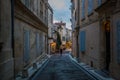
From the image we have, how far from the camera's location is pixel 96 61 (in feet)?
63.5

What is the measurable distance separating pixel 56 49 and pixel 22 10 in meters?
48.0

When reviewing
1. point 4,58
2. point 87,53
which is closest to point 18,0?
point 4,58

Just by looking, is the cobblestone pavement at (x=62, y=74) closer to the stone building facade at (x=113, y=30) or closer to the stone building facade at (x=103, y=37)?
the stone building facade at (x=103, y=37)

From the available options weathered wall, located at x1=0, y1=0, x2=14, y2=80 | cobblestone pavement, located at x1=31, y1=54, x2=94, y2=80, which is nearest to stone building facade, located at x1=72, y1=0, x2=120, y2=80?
cobblestone pavement, located at x1=31, y1=54, x2=94, y2=80

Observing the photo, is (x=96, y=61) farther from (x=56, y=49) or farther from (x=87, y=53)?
(x=56, y=49)

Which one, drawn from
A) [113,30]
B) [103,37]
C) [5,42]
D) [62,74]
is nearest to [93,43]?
[103,37]

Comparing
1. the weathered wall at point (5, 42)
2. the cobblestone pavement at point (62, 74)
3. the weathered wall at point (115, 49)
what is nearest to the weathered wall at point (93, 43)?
the cobblestone pavement at point (62, 74)

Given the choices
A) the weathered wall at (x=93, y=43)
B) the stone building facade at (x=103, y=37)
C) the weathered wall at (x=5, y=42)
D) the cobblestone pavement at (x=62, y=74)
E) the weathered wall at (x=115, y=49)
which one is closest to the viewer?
the weathered wall at (x=5, y=42)

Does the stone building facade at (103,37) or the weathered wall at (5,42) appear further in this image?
the stone building facade at (103,37)

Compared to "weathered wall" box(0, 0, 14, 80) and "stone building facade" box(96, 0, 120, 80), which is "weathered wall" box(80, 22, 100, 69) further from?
"weathered wall" box(0, 0, 14, 80)

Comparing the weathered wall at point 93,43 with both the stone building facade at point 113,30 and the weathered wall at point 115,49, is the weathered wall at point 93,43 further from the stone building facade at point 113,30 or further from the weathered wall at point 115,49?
the weathered wall at point 115,49

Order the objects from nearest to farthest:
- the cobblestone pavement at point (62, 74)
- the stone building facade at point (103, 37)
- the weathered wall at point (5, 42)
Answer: the weathered wall at point (5, 42)
the stone building facade at point (103, 37)
the cobblestone pavement at point (62, 74)

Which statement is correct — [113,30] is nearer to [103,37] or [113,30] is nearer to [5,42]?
[103,37]

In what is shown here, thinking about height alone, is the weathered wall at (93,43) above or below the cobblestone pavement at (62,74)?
above
